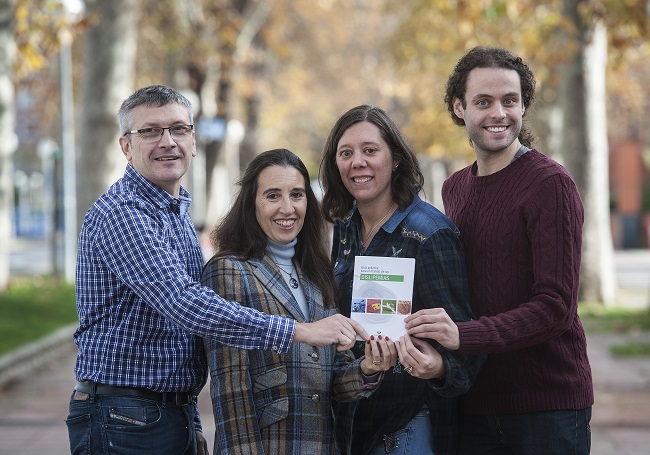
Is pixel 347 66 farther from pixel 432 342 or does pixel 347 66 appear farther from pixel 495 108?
pixel 432 342

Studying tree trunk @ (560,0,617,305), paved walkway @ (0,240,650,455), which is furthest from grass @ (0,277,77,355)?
tree trunk @ (560,0,617,305)

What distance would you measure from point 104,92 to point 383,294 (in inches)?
475

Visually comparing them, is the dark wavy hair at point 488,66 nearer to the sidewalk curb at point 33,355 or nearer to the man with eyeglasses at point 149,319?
the man with eyeglasses at point 149,319

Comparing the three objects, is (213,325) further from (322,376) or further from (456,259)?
(456,259)

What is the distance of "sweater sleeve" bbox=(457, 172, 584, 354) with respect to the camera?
11.4 feet

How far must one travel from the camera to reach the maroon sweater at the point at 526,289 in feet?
11.5

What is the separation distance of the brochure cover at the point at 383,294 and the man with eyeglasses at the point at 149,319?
62mm

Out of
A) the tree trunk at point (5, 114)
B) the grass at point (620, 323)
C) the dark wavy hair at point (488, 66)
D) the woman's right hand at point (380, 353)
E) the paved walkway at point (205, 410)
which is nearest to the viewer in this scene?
the woman's right hand at point (380, 353)

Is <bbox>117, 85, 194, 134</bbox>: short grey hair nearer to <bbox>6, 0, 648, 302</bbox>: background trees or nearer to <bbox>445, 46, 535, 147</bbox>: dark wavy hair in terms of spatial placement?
<bbox>445, 46, 535, 147</bbox>: dark wavy hair

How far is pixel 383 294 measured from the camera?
359 centimetres

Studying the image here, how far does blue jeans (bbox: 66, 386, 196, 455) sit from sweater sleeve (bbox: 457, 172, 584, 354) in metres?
1.14

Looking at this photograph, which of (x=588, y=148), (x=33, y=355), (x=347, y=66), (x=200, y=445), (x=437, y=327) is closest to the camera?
(x=437, y=327)

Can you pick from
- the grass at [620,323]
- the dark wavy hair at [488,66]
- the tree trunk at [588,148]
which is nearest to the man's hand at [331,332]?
the dark wavy hair at [488,66]

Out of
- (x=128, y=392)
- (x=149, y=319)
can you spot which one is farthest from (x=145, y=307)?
(x=128, y=392)
